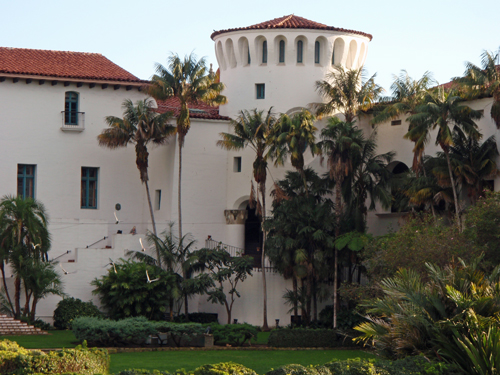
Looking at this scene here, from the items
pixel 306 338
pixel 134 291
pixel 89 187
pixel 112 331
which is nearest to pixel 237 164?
pixel 89 187

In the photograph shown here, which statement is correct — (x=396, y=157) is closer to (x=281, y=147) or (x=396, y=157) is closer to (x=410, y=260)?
(x=281, y=147)

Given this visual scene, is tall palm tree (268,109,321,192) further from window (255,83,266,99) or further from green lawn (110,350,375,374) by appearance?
green lawn (110,350,375,374)

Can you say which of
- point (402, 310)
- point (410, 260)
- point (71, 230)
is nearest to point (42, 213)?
point (71, 230)

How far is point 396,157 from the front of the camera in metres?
41.8

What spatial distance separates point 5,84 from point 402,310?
86.4 ft

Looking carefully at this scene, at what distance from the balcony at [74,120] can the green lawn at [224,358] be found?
1388 centimetres

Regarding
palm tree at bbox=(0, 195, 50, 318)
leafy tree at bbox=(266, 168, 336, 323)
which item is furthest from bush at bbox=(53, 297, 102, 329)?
leafy tree at bbox=(266, 168, 336, 323)

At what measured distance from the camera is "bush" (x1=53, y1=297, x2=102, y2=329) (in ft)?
122

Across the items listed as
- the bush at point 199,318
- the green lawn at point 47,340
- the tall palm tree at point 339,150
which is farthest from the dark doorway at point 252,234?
the green lawn at point 47,340

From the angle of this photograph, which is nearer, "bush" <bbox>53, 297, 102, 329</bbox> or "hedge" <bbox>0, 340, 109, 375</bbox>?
"hedge" <bbox>0, 340, 109, 375</bbox>

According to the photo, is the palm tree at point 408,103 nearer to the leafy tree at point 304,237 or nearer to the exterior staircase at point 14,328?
the leafy tree at point 304,237

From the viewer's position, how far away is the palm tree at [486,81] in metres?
35.4

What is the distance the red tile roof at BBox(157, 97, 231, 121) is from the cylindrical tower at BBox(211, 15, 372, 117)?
4.94ft

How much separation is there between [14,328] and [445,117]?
66.4 feet
